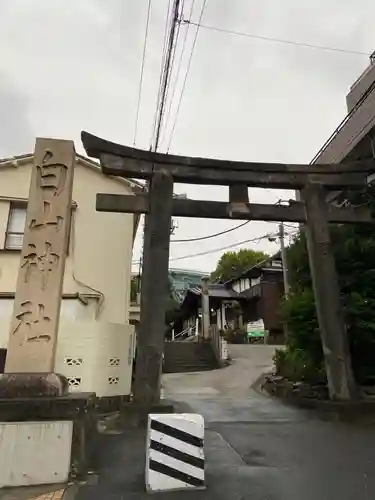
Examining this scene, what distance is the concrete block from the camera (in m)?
4.47

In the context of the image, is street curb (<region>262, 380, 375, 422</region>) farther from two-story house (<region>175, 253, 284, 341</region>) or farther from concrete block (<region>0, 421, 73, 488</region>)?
two-story house (<region>175, 253, 284, 341</region>)

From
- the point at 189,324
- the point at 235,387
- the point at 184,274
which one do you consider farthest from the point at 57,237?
the point at 184,274

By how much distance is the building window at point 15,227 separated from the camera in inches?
502

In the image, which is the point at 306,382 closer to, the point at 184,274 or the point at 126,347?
the point at 126,347

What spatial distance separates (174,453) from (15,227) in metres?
10.8

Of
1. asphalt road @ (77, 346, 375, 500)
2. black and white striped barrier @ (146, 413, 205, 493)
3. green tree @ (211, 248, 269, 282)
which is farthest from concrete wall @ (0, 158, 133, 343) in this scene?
green tree @ (211, 248, 269, 282)

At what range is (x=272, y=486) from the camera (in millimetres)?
4258

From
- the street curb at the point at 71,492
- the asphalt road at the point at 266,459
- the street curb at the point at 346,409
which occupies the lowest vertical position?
the street curb at the point at 71,492

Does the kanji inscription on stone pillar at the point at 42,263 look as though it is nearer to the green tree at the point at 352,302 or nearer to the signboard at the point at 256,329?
the green tree at the point at 352,302

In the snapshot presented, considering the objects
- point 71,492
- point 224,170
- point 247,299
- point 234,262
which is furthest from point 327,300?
point 234,262

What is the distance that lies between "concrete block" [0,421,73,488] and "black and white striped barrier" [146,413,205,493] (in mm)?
1108

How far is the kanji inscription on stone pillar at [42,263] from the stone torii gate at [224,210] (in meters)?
3.39

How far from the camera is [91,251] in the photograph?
1294cm

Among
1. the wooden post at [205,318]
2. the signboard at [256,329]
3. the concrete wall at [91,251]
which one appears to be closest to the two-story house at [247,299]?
the signboard at [256,329]
